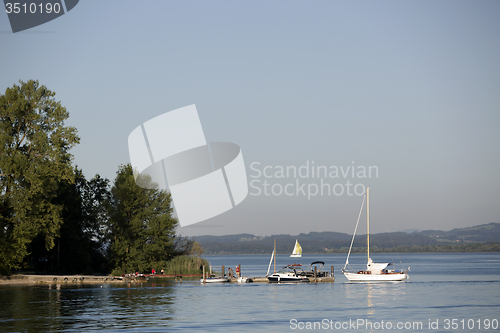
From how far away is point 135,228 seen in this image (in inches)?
3440

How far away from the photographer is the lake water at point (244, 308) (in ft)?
126

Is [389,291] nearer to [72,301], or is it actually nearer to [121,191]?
[72,301]

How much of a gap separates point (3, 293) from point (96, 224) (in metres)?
31.2

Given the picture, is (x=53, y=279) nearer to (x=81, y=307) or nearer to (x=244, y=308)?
(x=81, y=307)

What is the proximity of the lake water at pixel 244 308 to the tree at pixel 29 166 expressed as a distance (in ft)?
22.5

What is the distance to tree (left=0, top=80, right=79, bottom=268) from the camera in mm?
66688

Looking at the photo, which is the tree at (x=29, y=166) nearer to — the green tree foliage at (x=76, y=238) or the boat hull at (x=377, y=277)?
the green tree foliage at (x=76, y=238)

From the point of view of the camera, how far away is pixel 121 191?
3477 inches

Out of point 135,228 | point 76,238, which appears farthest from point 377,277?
point 76,238

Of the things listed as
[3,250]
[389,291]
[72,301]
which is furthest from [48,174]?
[389,291]

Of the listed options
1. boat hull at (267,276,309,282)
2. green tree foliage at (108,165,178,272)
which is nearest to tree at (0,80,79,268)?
green tree foliage at (108,165,178,272)

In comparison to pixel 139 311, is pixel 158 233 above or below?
above

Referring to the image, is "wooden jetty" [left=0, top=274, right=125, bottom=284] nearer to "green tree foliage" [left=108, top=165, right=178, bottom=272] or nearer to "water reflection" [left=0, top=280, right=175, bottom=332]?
"water reflection" [left=0, top=280, right=175, bottom=332]

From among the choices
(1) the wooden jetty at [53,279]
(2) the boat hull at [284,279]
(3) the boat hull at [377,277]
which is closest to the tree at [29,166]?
(1) the wooden jetty at [53,279]
